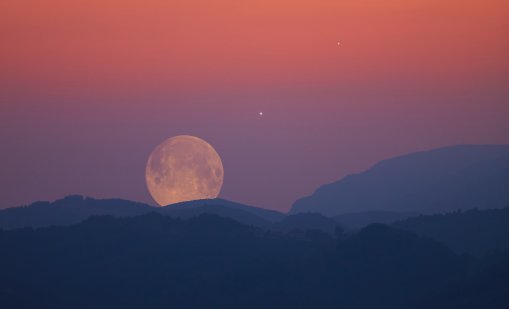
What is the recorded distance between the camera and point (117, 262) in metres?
195

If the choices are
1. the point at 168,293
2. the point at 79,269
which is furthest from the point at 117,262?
the point at 168,293

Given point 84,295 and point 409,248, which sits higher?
point 409,248

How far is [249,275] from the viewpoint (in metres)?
→ 183

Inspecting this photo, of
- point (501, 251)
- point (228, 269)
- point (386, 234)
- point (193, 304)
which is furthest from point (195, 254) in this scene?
point (501, 251)

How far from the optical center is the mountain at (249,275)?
170125mm

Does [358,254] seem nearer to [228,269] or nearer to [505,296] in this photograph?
[228,269]

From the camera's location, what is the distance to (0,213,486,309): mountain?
170125 millimetres

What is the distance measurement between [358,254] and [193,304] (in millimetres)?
30084

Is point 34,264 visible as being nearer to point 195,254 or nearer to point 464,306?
point 195,254

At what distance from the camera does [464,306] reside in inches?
5915

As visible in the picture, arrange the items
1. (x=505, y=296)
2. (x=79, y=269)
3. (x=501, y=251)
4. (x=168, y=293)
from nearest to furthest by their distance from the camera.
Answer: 1. (x=505, y=296)
2. (x=501, y=251)
3. (x=168, y=293)
4. (x=79, y=269)

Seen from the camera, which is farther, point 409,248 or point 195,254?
point 195,254

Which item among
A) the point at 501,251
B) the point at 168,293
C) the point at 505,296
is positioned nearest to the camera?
the point at 505,296

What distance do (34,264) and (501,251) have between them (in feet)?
281
